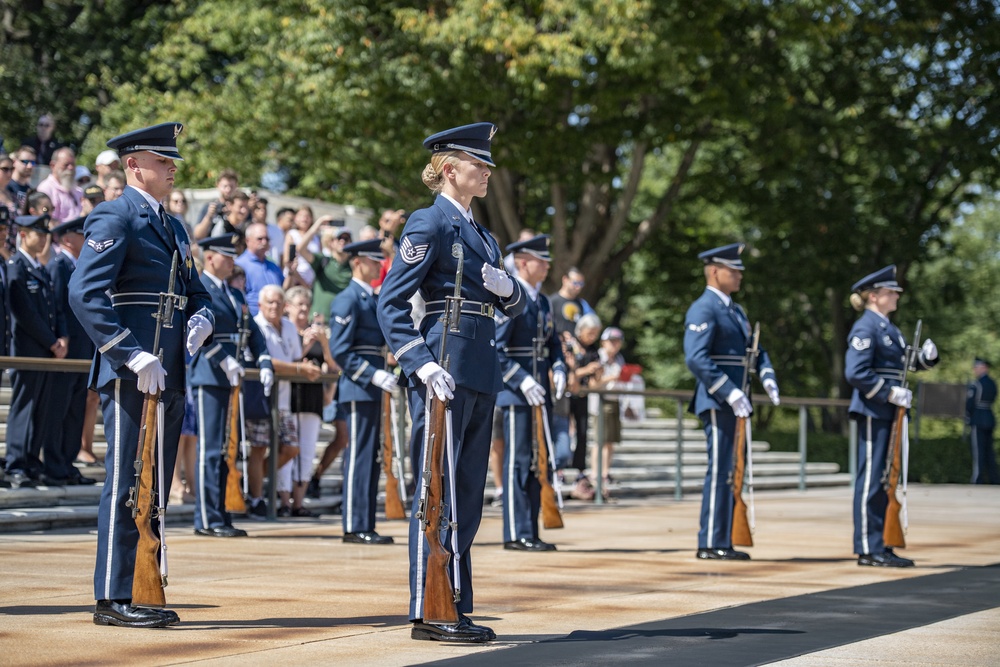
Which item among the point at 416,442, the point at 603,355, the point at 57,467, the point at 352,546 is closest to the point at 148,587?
the point at 416,442

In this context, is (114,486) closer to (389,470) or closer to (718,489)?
(389,470)

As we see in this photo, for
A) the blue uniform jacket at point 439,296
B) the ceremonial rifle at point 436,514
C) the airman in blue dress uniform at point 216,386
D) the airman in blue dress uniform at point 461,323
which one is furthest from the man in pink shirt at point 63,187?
the ceremonial rifle at point 436,514

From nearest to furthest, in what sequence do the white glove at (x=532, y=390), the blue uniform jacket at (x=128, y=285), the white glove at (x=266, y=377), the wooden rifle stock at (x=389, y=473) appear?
the blue uniform jacket at (x=128, y=285) → the white glove at (x=532, y=390) → the white glove at (x=266, y=377) → the wooden rifle stock at (x=389, y=473)

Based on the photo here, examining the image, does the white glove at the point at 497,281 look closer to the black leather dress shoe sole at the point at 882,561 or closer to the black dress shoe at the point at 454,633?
the black dress shoe at the point at 454,633

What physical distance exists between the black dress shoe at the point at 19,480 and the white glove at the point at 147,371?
5.45 meters

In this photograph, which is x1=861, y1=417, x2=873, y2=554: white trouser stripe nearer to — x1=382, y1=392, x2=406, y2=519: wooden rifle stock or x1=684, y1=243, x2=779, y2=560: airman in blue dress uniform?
Result: x1=684, y1=243, x2=779, y2=560: airman in blue dress uniform

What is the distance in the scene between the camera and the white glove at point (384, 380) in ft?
33.2

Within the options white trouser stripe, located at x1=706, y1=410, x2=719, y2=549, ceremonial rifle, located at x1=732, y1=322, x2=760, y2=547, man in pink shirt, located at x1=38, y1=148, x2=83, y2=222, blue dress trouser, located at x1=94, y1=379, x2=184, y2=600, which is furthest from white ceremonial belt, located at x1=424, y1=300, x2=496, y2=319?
man in pink shirt, located at x1=38, y1=148, x2=83, y2=222

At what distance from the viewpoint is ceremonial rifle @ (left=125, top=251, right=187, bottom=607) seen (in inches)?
254

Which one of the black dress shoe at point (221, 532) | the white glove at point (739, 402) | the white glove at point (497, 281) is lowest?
the black dress shoe at point (221, 532)

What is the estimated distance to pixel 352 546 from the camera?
10.5 m

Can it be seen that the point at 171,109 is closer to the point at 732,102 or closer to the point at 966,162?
the point at 732,102

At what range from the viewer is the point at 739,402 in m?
10.4

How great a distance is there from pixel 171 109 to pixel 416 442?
66.0 ft
